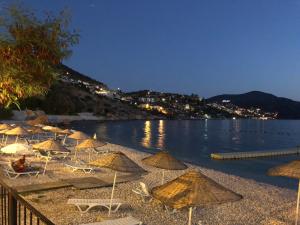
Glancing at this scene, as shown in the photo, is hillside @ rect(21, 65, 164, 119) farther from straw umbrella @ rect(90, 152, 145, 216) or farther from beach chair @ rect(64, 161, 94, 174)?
straw umbrella @ rect(90, 152, 145, 216)

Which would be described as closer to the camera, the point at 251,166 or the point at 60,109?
the point at 251,166

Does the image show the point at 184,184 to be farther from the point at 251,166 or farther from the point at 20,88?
the point at 251,166

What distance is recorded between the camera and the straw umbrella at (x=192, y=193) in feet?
23.9

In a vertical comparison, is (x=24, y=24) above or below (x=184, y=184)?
above

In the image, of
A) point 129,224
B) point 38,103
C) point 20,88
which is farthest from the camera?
→ point 38,103

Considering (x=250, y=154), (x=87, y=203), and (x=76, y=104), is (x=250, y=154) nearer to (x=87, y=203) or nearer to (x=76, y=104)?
(x=87, y=203)

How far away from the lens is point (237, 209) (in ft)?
41.2

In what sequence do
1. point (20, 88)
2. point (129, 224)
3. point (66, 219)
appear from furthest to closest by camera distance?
point (66, 219), point (129, 224), point (20, 88)

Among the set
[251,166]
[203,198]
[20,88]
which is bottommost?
[251,166]

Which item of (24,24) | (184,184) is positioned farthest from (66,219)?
(24,24)

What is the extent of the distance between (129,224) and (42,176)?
746 centimetres

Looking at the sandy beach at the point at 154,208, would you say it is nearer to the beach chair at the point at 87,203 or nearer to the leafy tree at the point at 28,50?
the beach chair at the point at 87,203

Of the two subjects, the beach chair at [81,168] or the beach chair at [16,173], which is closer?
the beach chair at [16,173]

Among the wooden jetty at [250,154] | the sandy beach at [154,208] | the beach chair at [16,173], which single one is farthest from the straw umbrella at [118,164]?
the wooden jetty at [250,154]
